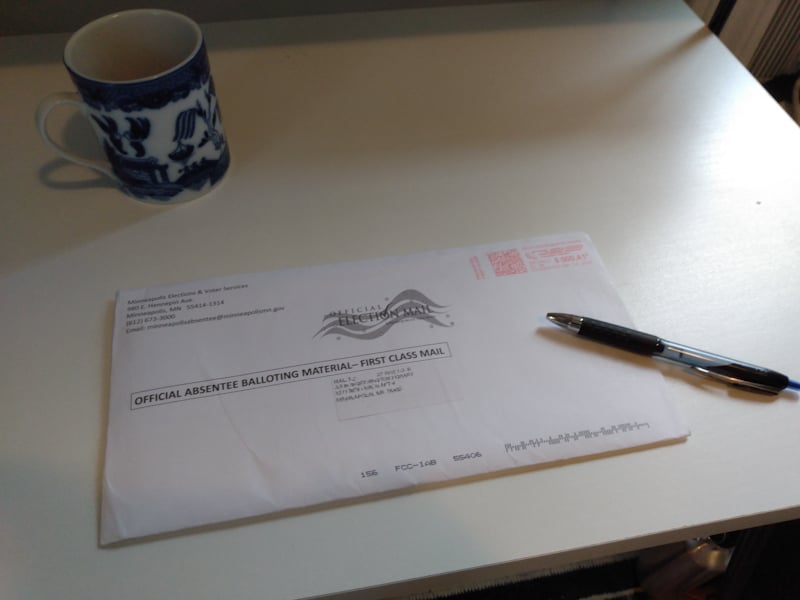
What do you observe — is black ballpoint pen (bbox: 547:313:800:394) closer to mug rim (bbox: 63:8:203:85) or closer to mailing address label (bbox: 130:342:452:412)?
mailing address label (bbox: 130:342:452:412)

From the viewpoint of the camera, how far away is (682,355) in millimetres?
395

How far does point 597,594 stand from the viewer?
85cm

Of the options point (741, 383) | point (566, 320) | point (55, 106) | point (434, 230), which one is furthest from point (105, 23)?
point (741, 383)

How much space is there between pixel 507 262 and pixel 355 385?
151 mm

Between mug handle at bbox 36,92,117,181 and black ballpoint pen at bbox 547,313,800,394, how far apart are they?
361 mm

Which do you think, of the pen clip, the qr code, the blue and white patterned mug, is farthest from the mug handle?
the pen clip

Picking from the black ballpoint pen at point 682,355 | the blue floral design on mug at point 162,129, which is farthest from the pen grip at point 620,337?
the blue floral design on mug at point 162,129

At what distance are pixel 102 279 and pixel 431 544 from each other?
0.97 ft

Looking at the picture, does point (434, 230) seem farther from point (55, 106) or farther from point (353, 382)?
point (55, 106)

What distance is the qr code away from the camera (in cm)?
44

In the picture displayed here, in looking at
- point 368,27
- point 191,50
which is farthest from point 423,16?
point 191,50

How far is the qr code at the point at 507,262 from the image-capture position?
445 millimetres

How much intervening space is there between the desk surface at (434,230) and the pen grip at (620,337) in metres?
0.02

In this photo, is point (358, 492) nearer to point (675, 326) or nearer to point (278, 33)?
point (675, 326)
